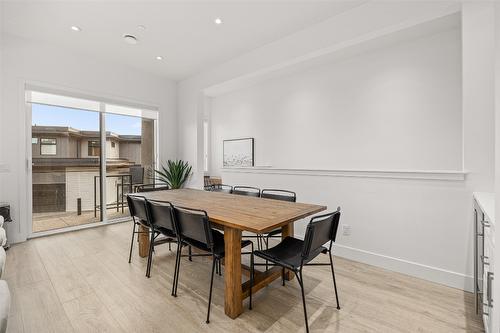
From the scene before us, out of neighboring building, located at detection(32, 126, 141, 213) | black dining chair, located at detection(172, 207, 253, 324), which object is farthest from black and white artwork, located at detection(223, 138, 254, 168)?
black dining chair, located at detection(172, 207, 253, 324)

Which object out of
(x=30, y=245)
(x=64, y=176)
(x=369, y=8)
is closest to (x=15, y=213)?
(x=30, y=245)

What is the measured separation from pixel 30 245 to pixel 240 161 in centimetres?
354

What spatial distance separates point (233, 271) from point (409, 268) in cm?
191

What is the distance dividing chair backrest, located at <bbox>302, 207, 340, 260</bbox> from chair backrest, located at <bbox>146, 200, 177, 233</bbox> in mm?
1114

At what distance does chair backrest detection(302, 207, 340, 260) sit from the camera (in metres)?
1.58

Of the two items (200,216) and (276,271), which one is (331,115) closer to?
(276,271)

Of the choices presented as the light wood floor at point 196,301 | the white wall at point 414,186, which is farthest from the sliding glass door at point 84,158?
the white wall at point 414,186

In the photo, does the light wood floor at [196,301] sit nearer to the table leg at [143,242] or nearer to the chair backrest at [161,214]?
the table leg at [143,242]

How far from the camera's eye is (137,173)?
4.82 metres

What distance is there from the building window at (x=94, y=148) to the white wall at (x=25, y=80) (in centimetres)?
83

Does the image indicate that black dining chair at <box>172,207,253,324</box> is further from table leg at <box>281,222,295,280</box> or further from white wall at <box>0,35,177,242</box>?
white wall at <box>0,35,177,242</box>

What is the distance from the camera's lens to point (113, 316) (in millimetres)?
1806

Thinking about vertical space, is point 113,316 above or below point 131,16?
below

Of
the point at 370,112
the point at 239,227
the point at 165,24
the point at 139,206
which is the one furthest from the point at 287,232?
the point at 165,24
